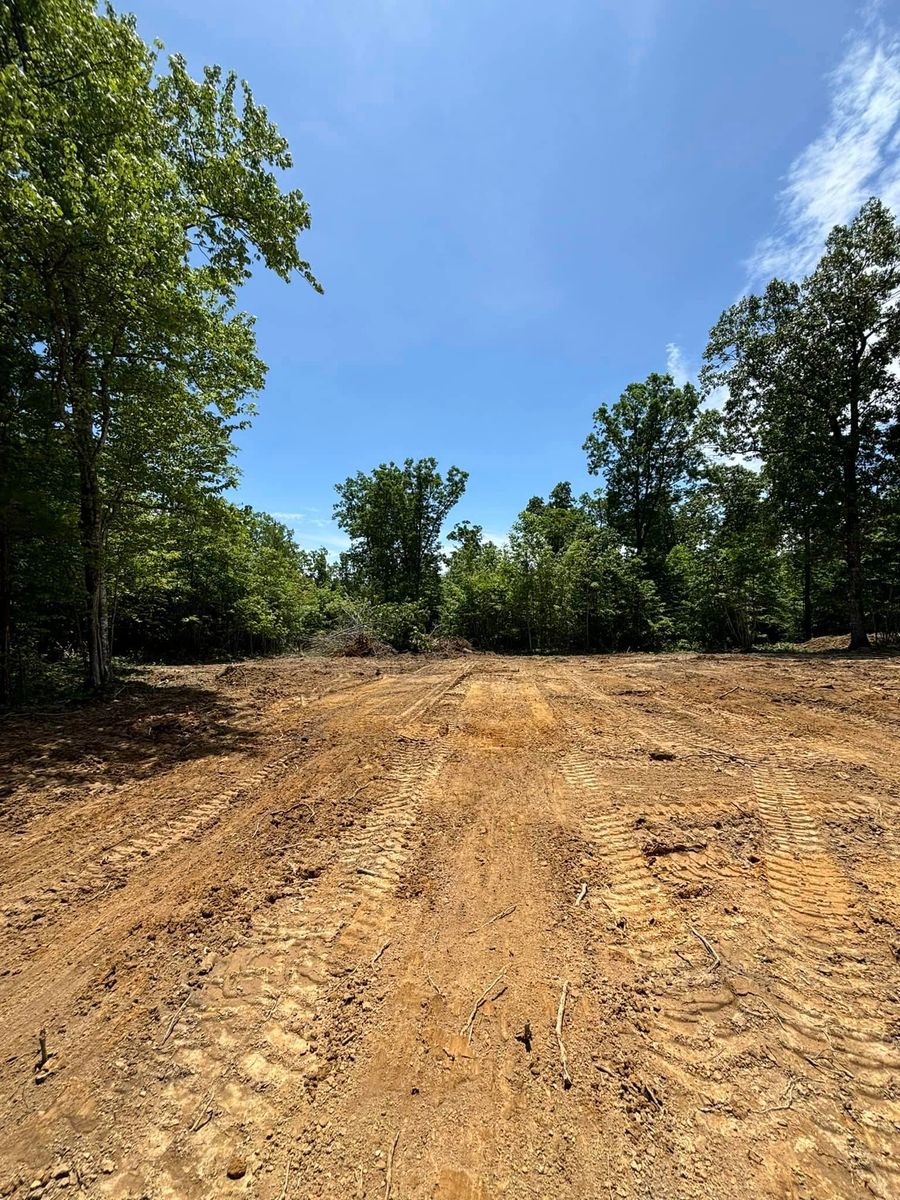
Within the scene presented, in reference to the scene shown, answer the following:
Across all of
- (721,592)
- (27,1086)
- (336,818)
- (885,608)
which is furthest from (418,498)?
(27,1086)

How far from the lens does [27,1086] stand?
1555mm

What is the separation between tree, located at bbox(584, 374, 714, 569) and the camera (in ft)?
83.1

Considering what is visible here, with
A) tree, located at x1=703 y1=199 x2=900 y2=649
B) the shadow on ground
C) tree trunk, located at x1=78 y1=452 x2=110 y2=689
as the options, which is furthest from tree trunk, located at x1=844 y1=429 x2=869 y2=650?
tree trunk, located at x1=78 y1=452 x2=110 y2=689

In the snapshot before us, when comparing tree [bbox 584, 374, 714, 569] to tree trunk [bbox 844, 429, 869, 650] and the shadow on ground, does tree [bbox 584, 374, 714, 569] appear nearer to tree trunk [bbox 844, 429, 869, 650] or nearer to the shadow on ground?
tree trunk [bbox 844, 429, 869, 650]

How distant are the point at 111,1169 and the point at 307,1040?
1.97ft

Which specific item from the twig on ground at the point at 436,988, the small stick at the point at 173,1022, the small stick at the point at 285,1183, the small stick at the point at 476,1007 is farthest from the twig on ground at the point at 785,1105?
the small stick at the point at 173,1022

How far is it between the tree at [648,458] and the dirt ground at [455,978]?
23.9m

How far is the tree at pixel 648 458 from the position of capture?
25.3 meters

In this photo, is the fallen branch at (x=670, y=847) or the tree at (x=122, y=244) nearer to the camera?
the fallen branch at (x=670, y=847)

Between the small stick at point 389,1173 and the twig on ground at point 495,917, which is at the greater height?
the twig on ground at point 495,917

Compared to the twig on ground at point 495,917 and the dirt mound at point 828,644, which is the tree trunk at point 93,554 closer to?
the twig on ground at point 495,917

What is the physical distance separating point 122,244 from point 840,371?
18246 mm

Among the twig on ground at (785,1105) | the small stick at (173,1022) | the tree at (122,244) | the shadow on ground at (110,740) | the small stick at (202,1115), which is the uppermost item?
the tree at (122,244)

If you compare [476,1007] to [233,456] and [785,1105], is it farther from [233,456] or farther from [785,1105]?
[233,456]
